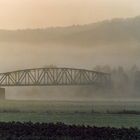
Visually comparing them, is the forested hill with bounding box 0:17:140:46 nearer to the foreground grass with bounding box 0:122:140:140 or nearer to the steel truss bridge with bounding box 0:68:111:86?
the steel truss bridge with bounding box 0:68:111:86

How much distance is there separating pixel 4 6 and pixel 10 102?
2392mm

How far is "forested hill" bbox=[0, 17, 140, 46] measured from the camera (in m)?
14.2

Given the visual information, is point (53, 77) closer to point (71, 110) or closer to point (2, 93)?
point (71, 110)

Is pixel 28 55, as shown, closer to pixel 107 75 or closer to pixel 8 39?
pixel 8 39

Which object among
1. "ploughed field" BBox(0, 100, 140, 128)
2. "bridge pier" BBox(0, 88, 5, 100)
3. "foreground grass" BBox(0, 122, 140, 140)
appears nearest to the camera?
"foreground grass" BBox(0, 122, 140, 140)

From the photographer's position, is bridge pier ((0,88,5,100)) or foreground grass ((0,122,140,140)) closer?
foreground grass ((0,122,140,140))

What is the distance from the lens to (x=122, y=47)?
14305mm

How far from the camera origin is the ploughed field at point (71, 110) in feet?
45.5

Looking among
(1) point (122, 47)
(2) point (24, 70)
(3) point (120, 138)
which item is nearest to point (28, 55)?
(2) point (24, 70)

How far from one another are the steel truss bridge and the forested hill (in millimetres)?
816

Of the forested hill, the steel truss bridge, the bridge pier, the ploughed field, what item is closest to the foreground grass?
the ploughed field

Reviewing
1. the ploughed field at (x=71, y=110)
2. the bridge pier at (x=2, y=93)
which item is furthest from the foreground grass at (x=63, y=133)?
the bridge pier at (x=2, y=93)

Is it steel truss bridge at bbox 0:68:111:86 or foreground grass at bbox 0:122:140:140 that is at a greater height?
steel truss bridge at bbox 0:68:111:86

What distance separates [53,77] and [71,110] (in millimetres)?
915
